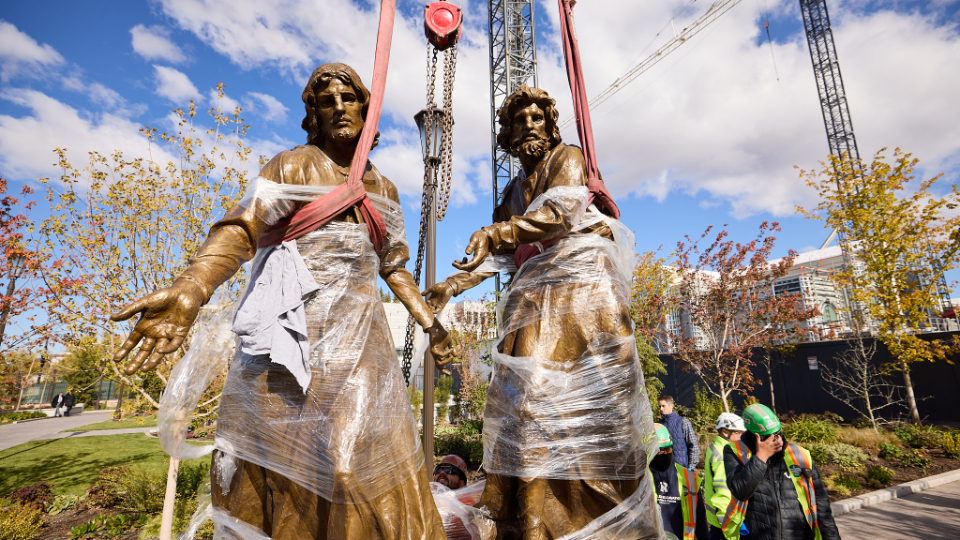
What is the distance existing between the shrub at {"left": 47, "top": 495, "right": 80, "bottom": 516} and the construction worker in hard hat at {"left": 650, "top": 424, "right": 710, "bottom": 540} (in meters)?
8.05

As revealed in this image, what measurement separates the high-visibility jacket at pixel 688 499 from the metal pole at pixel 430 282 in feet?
7.93

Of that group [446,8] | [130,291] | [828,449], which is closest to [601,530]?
[446,8]

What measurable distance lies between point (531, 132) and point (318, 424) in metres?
1.70

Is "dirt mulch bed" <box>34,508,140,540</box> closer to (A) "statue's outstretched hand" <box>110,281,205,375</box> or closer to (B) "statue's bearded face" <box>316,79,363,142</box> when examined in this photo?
(A) "statue's outstretched hand" <box>110,281,205,375</box>

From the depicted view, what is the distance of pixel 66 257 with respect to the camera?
17.8ft

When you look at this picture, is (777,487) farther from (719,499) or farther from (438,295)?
(438,295)

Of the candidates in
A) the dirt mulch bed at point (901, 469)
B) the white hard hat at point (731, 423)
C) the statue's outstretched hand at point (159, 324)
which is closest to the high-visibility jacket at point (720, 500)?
the white hard hat at point (731, 423)

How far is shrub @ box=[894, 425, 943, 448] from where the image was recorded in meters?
9.62

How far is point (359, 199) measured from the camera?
6.44 ft

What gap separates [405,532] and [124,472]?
7.95m

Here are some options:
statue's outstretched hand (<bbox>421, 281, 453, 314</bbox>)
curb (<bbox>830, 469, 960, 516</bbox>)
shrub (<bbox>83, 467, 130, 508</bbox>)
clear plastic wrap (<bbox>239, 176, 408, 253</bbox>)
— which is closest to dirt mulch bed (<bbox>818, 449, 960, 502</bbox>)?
curb (<bbox>830, 469, 960, 516</bbox>)

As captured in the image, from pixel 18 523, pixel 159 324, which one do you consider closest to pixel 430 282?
pixel 159 324

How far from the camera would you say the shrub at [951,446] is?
8909 millimetres

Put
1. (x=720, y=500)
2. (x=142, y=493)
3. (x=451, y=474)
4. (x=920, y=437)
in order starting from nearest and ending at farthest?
(x=451, y=474) < (x=720, y=500) < (x=142, y=493) < (x=920, y=437)
